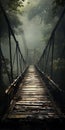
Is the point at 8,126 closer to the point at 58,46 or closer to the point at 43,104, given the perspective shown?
the point at 43,104

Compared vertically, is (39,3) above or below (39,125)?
above

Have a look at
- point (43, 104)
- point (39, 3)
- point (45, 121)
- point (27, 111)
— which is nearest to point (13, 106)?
point (27, 111)

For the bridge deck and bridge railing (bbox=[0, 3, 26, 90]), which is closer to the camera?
the bridge deck

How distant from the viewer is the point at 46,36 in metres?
23.4

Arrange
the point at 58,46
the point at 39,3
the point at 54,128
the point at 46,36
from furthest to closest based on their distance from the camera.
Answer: the point at 39,3, the point at 46,36, the point at 58,46, the point at 54,128

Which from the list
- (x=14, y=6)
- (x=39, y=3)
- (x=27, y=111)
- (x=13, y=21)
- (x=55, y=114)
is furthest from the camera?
(x=39, y=3)

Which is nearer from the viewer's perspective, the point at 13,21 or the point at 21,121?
the point at 21,121

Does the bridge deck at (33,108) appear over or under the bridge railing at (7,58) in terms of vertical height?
under

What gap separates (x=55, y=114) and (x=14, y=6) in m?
9.09

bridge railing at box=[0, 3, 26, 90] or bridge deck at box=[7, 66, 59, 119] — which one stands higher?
bridge railing at box=[0, 3, 26, 90]

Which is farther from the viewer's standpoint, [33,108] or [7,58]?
[7,58]

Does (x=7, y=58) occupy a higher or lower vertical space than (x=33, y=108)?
higher

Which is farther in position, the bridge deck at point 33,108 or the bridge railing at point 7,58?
the bridge railing at point 7,58

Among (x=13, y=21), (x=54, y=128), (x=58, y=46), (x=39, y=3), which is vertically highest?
(x=39, y=3)
